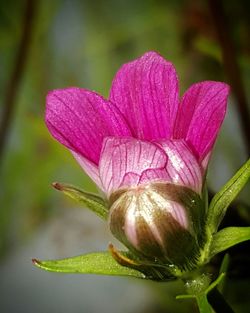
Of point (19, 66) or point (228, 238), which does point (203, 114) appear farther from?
point (19, 66)

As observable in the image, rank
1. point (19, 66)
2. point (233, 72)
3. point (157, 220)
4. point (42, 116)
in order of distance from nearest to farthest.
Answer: point (157, 220), point (233, 72), point (19, 66), point (42, 116)

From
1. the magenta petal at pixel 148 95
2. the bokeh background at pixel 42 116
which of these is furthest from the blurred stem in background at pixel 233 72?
the magenta petal at pixel 148 95

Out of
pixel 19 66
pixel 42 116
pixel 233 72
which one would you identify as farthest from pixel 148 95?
pixel 42 116

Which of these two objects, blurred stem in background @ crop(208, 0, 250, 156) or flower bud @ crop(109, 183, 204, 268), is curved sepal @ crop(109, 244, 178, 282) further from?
blurred stem in background @ crop(208, 0, 250, 156)

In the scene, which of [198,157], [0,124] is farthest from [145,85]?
[0,124]

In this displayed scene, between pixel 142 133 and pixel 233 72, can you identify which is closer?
pixel 142 133

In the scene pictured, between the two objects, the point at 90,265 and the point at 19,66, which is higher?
the point at 19,66

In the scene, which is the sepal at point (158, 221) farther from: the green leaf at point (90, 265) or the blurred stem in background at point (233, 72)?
the blurred stem in background at point (233, 72)

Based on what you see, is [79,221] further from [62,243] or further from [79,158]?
[79,158]
